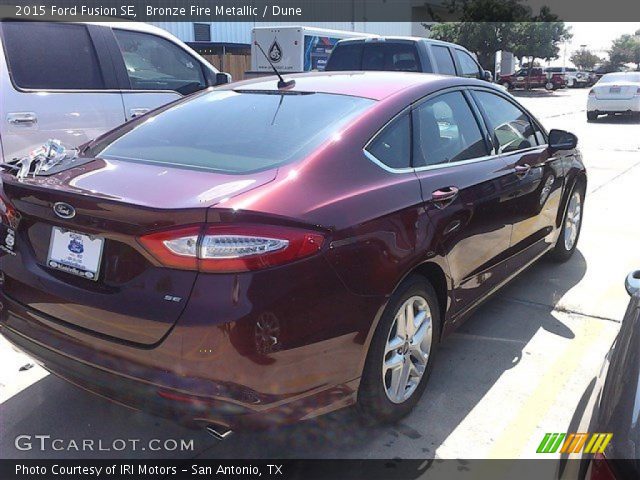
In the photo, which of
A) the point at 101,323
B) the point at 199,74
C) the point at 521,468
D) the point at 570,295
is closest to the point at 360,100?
the point at 101,323

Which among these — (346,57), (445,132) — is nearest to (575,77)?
(346,57)

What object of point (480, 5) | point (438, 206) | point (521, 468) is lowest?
point (521, 468)

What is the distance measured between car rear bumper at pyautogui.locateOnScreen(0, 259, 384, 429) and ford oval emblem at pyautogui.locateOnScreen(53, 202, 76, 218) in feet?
1.42

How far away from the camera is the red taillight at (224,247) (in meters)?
2.09

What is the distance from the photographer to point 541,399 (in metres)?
3.18

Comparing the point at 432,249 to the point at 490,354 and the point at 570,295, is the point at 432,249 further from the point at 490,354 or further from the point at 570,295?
the point at 570,295

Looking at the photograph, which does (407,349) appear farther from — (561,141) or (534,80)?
(534,80)

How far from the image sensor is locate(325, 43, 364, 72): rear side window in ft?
34.5

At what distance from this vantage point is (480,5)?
35438 millimetres

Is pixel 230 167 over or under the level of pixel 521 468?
over

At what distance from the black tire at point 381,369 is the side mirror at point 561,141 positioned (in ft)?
6.51

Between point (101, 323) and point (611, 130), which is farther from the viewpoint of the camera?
point (611, 130)

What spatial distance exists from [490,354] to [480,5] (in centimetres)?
3597

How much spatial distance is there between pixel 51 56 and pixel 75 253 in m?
3.28
